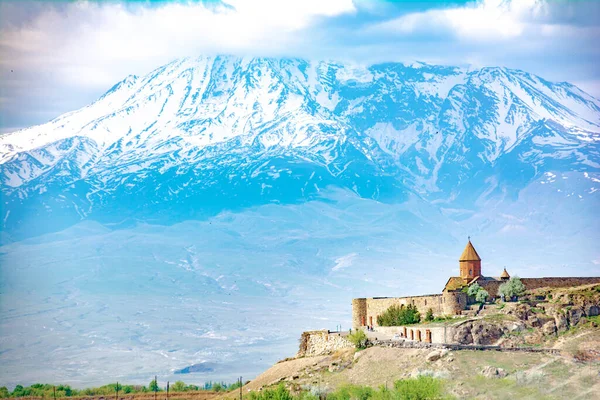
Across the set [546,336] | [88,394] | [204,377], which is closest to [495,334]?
[546,336]

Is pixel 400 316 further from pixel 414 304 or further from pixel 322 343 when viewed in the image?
pixel 322 343

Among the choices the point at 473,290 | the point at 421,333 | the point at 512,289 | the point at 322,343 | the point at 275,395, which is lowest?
the point at 275,395

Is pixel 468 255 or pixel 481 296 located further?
pixel 468 255

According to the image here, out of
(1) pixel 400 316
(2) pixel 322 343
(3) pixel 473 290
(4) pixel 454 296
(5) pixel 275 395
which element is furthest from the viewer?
(2) pixel 322 343

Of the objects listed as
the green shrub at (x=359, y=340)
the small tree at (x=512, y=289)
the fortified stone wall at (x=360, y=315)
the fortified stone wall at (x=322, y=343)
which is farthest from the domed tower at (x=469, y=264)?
the green shrub at (x=359, y=340)

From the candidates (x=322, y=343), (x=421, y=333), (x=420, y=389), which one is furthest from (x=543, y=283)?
(x=420, y=389)

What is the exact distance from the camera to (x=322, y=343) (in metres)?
71.6

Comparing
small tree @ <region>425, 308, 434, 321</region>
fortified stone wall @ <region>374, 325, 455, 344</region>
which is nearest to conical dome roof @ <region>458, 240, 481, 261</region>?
small tree @ <region>425, 308, 434, 321</region>

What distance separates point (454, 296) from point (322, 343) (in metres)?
7.87

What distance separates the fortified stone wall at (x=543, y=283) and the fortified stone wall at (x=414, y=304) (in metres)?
2.02

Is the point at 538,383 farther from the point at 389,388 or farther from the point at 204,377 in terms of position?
the point at 204,377

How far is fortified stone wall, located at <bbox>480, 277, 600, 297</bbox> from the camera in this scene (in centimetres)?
7006

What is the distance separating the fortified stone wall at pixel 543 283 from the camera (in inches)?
2758

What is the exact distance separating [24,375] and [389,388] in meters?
129
